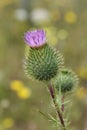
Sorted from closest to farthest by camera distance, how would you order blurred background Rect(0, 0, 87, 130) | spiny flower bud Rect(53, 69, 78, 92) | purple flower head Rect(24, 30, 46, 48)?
purple flower head Rect(24, 30, 46, 48) → spiny flower bud Rect(53, 69, 78, 92) → blurred background Rect(0, 0, 87, 130)

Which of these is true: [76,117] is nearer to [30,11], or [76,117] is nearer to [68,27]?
[68,27]

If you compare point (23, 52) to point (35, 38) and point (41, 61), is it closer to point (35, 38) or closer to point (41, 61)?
point (41, 61)

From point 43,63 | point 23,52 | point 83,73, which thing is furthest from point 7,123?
point 43,63

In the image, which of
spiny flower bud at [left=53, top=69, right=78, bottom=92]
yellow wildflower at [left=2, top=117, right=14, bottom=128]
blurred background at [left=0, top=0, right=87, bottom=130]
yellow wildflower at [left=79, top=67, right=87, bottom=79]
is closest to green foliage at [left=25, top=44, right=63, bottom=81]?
spiny flower bud at [left=53, top=69, right=78, bottom=92]

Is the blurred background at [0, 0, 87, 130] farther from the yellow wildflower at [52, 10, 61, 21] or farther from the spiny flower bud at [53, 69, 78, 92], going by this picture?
the spiny flower bud at [53, 69, 78, 92]

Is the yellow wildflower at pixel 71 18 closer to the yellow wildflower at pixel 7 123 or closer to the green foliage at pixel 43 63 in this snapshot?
the yellow wildflower at pixel 7 123

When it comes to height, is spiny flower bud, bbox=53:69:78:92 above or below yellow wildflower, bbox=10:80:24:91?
above

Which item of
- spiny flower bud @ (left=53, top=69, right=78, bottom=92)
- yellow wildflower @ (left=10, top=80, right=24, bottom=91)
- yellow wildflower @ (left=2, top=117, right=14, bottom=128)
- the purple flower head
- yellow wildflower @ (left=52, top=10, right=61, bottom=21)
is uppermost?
the purple flower head
